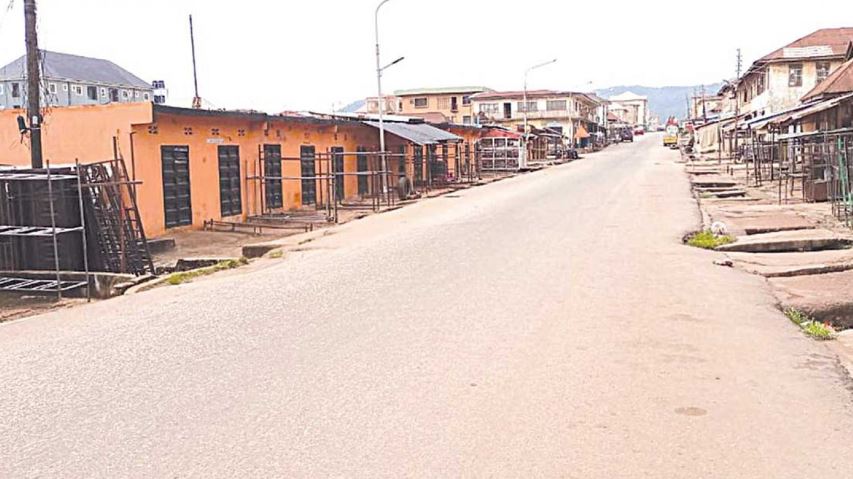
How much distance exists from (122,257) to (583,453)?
11.8 metres

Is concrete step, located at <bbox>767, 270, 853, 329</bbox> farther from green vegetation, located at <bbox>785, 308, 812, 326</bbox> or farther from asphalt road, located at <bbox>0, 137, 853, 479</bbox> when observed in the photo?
asphalt road, located at <bbox>0, 137, 853, 479</bbox>

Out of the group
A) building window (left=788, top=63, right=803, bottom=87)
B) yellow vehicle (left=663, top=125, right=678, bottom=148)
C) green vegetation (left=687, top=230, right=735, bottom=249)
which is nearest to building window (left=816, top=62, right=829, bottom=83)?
building window (left=788, top=63, right=803, bottom=87)

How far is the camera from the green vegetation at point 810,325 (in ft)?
27.1

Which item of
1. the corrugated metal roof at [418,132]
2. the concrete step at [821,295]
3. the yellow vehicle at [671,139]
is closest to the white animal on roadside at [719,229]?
the concrete step at [821,295]

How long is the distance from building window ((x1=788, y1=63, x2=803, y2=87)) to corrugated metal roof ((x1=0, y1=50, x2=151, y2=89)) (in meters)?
52.5

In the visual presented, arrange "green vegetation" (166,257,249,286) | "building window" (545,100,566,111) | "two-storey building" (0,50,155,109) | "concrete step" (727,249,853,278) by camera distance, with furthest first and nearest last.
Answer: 1. "building window" (545,100,566,111)
2. "two-storey building" (0,50,155,109)
3. "green vegetation" (166,257,249,286)
4. "concrete step" (727,249,853,278)

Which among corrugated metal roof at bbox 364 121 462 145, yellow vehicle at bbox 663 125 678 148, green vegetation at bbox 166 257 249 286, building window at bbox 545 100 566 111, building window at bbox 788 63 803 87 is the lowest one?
green vegetation at bbox 166 257 249 286

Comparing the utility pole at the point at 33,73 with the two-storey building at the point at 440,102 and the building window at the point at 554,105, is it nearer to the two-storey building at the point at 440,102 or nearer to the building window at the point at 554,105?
the two-storey building at the point at 440,102

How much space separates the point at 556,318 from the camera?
8.62 meters

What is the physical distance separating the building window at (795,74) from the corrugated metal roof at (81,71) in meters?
52.5

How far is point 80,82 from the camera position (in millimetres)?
70000

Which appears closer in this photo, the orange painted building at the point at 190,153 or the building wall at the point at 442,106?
the orange painted building at the point at 190,153

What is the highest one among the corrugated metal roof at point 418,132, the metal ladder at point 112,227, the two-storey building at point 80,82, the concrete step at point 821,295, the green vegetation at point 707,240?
the two-storey building at point 80,82

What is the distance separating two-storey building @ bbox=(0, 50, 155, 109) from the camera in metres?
66.4
